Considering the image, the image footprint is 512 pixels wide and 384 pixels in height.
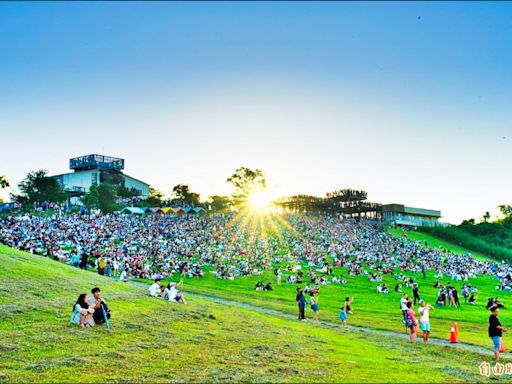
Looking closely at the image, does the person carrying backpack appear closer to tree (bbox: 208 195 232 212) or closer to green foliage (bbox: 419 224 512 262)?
tree (bbox: 208 195 232 212)

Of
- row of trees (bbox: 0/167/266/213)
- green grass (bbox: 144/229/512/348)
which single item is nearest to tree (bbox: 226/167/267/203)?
row of trees (bbox: 0/167/266/213)

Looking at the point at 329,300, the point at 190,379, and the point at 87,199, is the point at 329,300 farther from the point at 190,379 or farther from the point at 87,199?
the point at 87,199

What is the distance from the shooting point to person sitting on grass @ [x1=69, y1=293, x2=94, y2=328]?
54.6ft

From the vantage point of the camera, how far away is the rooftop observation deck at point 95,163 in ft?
338

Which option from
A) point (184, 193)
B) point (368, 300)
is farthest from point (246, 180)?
point (368, 300)

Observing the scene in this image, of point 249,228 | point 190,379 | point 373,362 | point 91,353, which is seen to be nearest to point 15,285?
point 91,353

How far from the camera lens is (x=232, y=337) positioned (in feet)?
58.9

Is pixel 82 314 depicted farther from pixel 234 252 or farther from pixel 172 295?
pixel 234 252

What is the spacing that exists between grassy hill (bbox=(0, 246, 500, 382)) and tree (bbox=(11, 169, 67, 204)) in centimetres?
6521

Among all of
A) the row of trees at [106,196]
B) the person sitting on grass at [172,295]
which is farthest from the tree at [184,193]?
the person sitting on grass at [172,295]

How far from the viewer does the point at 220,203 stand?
103125mm

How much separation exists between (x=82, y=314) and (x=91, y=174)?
90328 mm

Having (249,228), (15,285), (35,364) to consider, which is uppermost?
(249,228)

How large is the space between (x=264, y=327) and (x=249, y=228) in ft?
175
